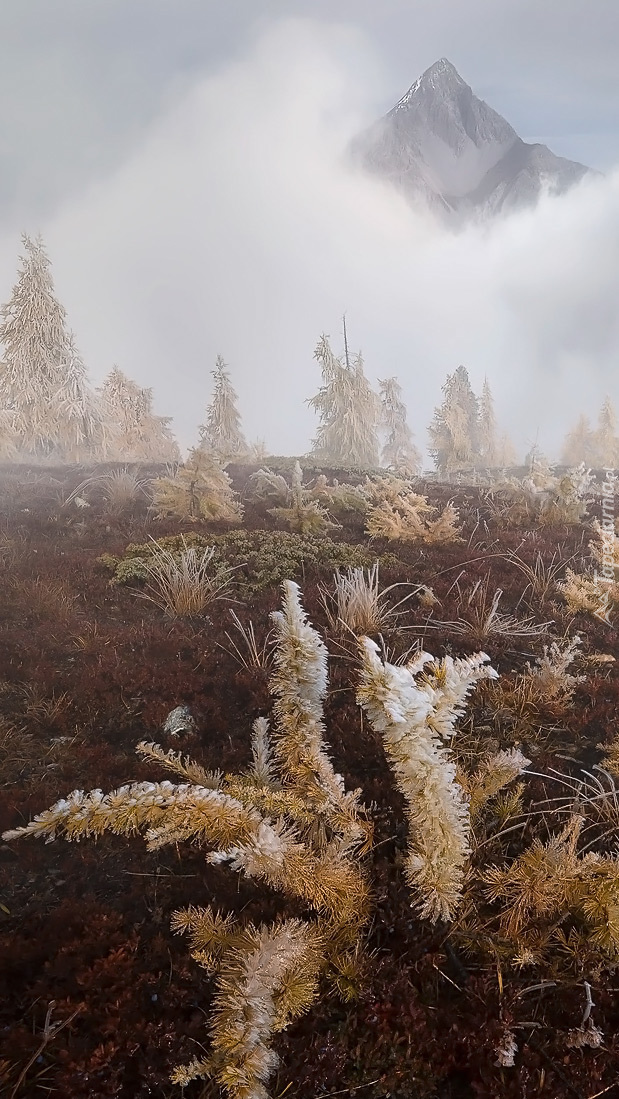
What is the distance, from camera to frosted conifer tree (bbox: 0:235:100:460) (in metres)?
19.1

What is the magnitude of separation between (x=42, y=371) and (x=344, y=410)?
44.4 ft

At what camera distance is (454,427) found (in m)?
27.8

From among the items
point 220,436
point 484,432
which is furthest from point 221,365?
point 484,432

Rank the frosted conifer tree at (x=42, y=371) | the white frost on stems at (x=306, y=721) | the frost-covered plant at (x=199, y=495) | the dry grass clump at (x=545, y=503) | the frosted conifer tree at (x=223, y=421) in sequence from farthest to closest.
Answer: the frosted conifer tree at (x=223, y=421) → the frosted conifer tree at (x=42, y=371) → the dry grass clump at (x=545, y=503) → the frost-covered plant at (x=199, y=495) → the white frost on stems at (x=306, y=721)

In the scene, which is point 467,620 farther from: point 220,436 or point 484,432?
point 484,432

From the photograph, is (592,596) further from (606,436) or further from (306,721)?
(606,436)

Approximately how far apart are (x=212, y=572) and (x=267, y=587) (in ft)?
2.20

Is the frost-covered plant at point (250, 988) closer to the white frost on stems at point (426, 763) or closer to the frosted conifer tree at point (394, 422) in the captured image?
the white frost on stems at point (426, 763)

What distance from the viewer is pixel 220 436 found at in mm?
28297

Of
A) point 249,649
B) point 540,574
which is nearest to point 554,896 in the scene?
point 249,649

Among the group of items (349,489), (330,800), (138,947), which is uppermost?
(349,489)

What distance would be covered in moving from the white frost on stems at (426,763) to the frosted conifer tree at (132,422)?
2344 centimetres

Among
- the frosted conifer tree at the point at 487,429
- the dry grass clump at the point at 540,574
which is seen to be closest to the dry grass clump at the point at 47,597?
the dry grass clump at the point at 540,574

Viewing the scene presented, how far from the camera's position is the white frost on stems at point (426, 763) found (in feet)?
6.01
